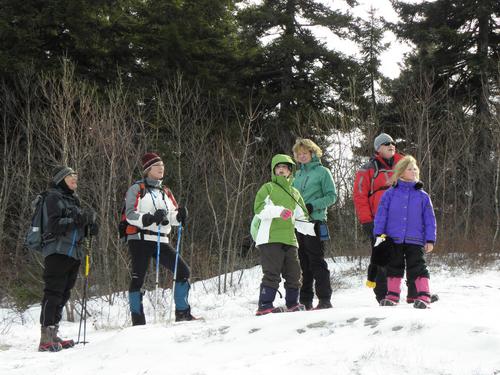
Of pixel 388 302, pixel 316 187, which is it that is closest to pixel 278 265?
pixel 316 187

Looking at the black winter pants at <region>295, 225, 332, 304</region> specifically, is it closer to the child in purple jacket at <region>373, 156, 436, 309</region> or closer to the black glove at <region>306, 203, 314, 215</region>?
the black glove at <region>306, 203, 314, 215</region>

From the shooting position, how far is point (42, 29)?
17.4m

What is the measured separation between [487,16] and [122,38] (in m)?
13.1

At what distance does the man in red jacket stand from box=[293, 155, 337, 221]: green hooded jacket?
1.04 ft

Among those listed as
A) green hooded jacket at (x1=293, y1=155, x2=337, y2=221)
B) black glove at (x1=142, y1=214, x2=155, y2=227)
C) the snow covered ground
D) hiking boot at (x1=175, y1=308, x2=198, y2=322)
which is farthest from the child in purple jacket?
black glove at (x1=142, y1=214, x2=155, y2=227)

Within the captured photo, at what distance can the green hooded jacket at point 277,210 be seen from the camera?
6.02 meters

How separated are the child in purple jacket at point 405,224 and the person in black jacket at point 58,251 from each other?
3156 millimetres

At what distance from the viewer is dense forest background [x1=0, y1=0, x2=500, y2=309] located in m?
16.4

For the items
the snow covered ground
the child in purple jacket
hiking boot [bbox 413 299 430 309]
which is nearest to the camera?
the snow covered ground

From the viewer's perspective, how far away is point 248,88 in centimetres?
2052

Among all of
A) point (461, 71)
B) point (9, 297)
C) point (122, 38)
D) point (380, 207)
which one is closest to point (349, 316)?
point (380, 207)

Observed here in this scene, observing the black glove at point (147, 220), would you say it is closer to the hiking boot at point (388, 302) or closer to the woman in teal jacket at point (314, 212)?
the woman in teal jacket at point (314, 212)

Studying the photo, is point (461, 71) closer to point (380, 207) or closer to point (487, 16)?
point (487, 16)

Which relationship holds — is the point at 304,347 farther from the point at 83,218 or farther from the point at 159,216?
the point at 83,218
